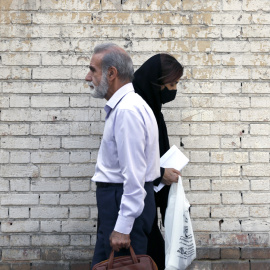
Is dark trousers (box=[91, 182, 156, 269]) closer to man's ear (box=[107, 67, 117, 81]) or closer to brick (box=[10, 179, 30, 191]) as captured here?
man's ear (box=[107, 67, 117, 81])

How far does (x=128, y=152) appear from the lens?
9.05 feet

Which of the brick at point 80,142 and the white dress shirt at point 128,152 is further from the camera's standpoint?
the brick at point 80,142

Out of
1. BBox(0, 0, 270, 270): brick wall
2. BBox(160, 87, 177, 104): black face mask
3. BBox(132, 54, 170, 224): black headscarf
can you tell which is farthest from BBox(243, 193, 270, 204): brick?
BBox(160, 87, 177, 104): black face mask

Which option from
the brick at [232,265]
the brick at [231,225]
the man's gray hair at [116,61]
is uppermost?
the man's gray hair at [116,61]

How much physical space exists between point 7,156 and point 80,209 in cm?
79

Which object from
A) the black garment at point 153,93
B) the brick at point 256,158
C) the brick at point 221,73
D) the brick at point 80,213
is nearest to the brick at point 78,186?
the brick at point 80,213

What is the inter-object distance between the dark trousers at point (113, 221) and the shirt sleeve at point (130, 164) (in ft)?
0.36

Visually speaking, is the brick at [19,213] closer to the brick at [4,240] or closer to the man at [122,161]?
the brick at [4,240]

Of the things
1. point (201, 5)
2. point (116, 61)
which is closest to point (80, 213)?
point (116, 61)

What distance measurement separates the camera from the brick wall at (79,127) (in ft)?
15.0

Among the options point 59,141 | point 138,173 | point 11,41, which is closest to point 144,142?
point 138,173

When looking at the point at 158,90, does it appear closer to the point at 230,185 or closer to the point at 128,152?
the point at 128,152

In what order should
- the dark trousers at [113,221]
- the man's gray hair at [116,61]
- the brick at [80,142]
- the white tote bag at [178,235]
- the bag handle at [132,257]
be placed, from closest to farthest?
the bag handle at [132,257] < the dark trousers at [113,221] < the man's gray hair at [116,61] < the white tote bag at [178,235] < the brick at [80,142]

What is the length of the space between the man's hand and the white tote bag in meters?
0.59
